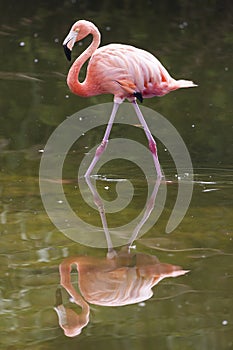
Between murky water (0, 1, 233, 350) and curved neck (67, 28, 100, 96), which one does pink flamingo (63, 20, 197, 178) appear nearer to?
curved neck (67, 28, 100, 96)

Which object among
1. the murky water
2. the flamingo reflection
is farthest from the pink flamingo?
the flamingo reflection

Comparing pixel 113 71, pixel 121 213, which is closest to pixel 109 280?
pixel 121 213

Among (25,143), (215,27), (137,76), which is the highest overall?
(137,76)

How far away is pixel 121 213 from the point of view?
5.08m

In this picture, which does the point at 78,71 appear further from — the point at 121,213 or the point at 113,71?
the point at 121,213

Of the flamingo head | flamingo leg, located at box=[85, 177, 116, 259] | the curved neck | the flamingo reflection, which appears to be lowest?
flamingo leg, located at box=[85, 177, 116, 259]

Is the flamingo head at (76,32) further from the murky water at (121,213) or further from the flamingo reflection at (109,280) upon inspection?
the flamingo reflection at (109,280)

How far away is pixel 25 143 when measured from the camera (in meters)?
6.37

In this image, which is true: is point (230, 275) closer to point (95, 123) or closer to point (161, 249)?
point (161, 249)

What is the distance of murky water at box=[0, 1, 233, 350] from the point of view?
3.65 meters

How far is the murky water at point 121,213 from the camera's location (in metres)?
3.65

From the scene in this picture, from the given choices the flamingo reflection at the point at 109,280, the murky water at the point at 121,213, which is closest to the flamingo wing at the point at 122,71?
the murky water at the point at 121,213

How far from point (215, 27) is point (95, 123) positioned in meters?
3.55

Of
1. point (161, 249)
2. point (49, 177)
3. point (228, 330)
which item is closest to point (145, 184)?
point (49, 177)
